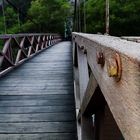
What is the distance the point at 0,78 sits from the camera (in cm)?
392

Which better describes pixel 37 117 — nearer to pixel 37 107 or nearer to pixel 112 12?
pixel 37 107

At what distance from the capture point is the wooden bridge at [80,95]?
0.50m

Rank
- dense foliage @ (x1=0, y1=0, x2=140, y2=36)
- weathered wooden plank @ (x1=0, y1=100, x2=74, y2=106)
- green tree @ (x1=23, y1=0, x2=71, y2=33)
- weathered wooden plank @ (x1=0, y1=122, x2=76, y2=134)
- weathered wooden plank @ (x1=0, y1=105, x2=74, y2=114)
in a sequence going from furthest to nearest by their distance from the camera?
green tree @ (x1=23, y1=0, x2=71, y2=33) → dense foliage @ (x1=0, y1=0, x2=140, y2=36) → weathered wooden plank @ (x1=0, y1=100, x2=74, y2=106) → weathered wooden plank @ (x1=0, y1=105, x2=74, y2=114) → weathered wooden plank @ (x1=0, y1=122, x2=76, y2=134)

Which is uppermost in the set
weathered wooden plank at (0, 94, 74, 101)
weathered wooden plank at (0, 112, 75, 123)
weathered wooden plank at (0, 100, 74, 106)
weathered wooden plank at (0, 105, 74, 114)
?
weathered wooden plank at (0, 94, 74, 101)

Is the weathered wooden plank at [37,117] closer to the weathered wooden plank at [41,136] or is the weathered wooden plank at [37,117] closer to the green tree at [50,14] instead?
the weathered wooden plank at [41,136]

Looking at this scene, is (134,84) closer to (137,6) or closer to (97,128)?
(97,128)

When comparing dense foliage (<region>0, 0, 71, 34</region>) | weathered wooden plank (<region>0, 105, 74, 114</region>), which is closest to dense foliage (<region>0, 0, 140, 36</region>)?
dense foliage (<region>0, 0, 71, 34</region>)

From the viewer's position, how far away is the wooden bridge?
50cm

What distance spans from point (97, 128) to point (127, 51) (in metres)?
0.97

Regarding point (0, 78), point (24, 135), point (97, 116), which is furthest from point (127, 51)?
point (0, 78)

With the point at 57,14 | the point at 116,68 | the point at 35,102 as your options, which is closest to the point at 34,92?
the point at 35,102

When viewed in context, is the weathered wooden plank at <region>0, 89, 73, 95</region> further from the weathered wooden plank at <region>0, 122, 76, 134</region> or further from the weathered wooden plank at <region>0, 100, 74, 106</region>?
the weathered wooden plank at <region>0, 122, 76, 134</region>

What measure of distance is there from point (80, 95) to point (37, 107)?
41.2 inches

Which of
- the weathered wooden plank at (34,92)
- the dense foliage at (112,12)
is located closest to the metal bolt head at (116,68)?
the weathered wooden plank at (34,92)
